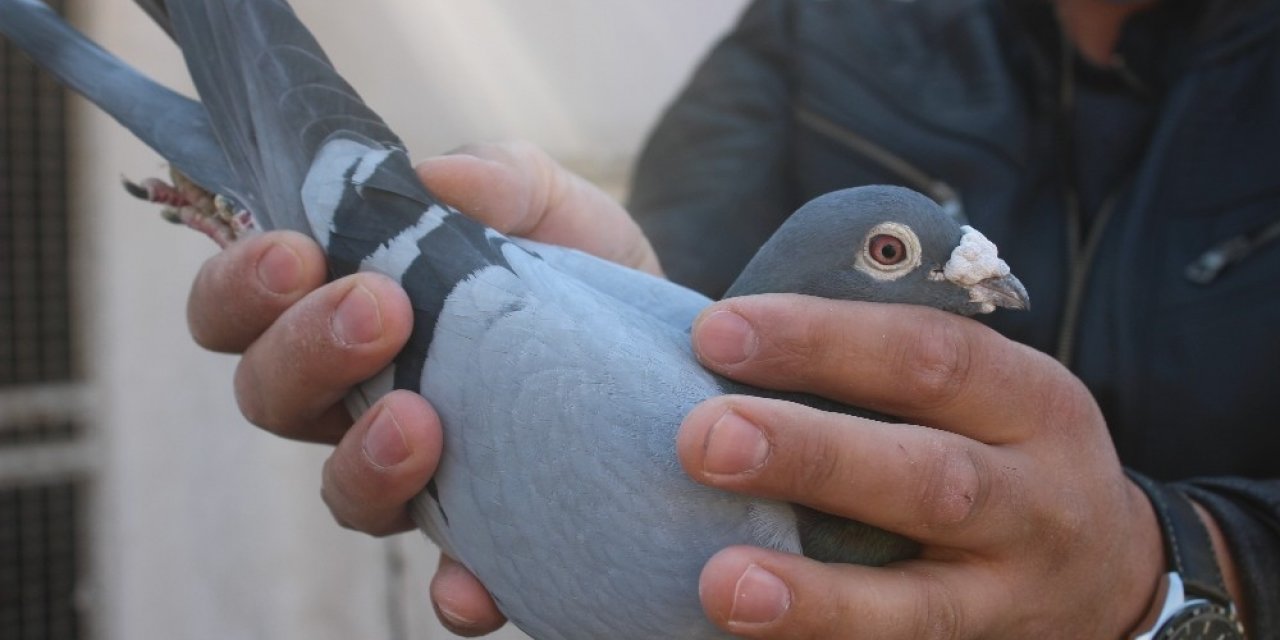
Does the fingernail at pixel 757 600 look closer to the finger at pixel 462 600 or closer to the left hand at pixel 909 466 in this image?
the left hand at pixel 909 466

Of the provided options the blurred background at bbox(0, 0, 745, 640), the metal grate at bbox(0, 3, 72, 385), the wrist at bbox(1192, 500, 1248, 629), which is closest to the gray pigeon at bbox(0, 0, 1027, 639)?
the wrist at bbox(1192, 500, 1248, 629)

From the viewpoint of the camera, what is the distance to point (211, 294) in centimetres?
112

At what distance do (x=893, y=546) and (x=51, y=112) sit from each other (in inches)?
111

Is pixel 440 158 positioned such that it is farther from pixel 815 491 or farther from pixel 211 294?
pixel 815 491

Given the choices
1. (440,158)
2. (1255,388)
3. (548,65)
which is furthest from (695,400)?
(548,65)

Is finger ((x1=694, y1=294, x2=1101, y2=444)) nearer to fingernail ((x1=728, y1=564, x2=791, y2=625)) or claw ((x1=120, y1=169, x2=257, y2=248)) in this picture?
fingernail ((x1=728, y1=564, x2=791, y2=625))

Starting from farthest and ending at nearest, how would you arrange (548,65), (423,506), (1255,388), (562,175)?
(548,65) → (1255,388) → (562,175) → (423,506)

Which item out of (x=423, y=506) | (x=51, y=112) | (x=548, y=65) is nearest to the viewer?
(x=423, y=506)

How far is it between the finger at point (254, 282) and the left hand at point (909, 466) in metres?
0.41

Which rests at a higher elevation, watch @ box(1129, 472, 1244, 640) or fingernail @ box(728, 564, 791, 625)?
watch @ box(1129, 472, 1244, 640)

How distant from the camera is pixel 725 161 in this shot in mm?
1874

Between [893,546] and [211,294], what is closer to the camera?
[893,546]

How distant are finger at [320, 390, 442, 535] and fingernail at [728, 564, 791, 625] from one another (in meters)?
0.32

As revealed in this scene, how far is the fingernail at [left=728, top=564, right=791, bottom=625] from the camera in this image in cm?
86
